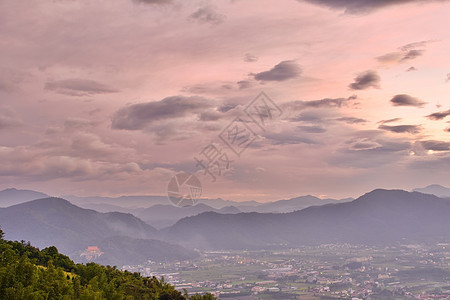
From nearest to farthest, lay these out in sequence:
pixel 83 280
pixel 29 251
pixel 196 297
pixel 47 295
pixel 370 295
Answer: pixel 47 295, pixel 196 297, pixel 83 280, pixel 29 251, pixel 370 295

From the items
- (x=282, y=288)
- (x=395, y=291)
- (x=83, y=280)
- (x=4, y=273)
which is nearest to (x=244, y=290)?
(x=282, y=288)

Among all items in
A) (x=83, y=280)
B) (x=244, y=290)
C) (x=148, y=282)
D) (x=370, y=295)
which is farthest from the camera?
(x=244, y=290)

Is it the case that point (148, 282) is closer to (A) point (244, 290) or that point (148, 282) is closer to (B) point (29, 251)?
(B) point (29, 251)

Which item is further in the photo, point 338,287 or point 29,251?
point 338,287

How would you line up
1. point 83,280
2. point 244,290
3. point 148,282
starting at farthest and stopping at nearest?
point 244,290
point 148,282
point 83,280

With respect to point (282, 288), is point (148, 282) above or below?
above

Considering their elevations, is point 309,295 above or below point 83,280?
below

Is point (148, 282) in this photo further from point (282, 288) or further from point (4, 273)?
point (282, 288)

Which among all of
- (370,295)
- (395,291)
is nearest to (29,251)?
(370,295)

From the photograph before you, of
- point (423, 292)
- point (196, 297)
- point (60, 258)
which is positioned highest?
point (60, 258)
